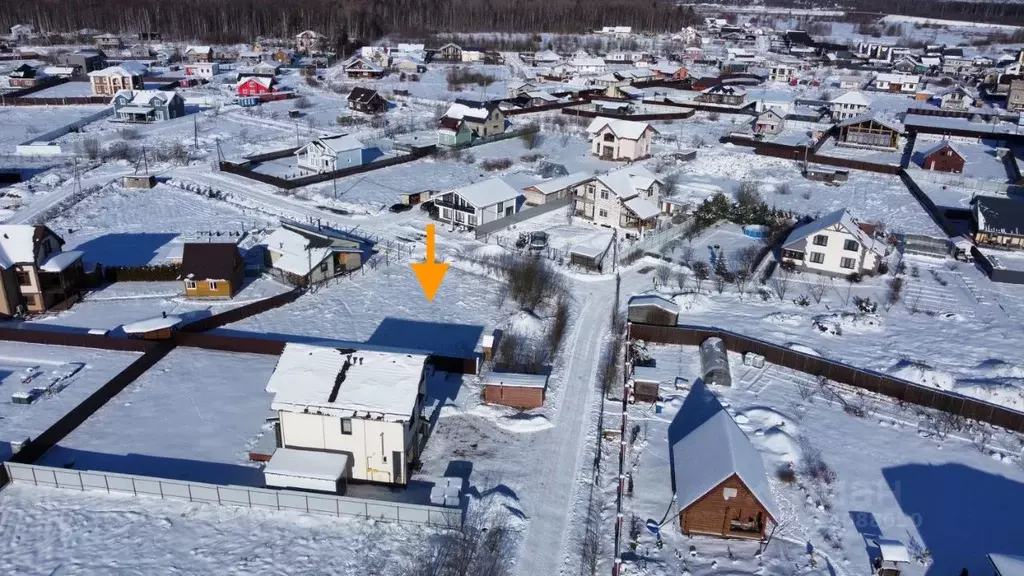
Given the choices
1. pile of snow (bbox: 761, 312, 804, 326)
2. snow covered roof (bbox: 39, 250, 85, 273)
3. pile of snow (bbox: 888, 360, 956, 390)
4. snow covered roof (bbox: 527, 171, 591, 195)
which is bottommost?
pile of snow (bbox: 888, 360, 956, 390)

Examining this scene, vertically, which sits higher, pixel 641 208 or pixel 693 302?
pixel 641 208

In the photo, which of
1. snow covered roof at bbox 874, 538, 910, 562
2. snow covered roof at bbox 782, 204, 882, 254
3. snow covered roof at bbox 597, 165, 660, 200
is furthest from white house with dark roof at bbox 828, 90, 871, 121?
snow covered roof at bbox 874, 538, 910, 562

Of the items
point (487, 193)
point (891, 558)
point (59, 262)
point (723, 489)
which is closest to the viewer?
point (891, 558)

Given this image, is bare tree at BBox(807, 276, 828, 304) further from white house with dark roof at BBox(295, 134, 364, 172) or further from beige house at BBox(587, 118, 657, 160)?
white house with dark roof at BBox(295, 134, 364, 172)

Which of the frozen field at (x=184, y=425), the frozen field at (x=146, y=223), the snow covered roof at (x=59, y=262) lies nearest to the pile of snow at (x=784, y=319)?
the frozen field at (x=184, y=425)

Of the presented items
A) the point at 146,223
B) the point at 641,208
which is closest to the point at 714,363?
the point at 641,208

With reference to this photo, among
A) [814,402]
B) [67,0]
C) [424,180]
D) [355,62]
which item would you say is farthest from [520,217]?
[67,0]

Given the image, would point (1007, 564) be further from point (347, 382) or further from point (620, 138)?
point (620, 138)
